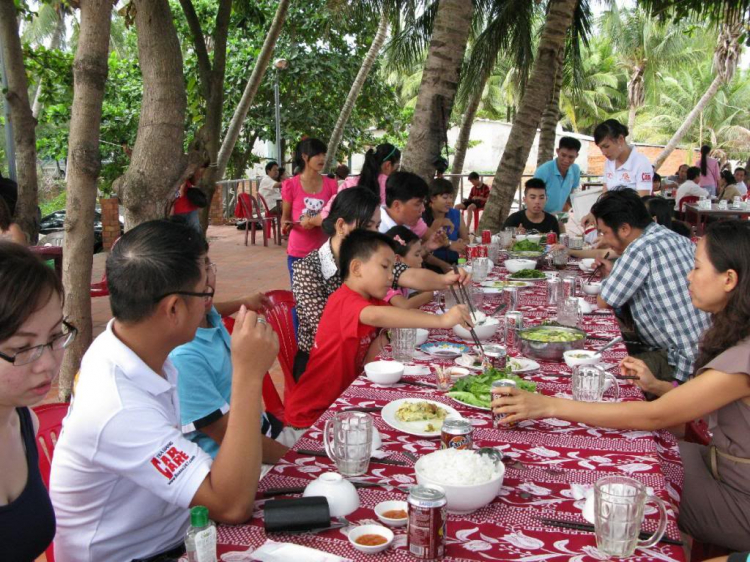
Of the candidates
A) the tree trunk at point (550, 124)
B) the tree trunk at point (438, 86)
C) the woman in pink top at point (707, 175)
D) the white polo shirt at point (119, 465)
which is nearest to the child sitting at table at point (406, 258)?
the tree trunk at point (438, 86)

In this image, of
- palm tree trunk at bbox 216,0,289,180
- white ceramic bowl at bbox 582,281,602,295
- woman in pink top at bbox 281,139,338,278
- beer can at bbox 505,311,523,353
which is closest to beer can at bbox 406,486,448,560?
beer can at bbox 505,311,523,353

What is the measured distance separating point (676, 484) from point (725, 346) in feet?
1.73

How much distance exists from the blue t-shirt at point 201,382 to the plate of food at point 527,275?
311 cm

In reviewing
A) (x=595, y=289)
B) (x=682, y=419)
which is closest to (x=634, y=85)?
(x=595, y=289)

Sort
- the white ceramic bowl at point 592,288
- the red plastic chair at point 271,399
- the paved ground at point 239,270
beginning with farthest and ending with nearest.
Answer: the paved ground at point 239,270 < the white ceramic bowl at point 592,288 < the red plastic chair at point 271,399

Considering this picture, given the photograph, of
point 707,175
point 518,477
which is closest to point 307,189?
point 518,477

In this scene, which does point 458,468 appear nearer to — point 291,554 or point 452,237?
point 291,554

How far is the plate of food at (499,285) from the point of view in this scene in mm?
4719

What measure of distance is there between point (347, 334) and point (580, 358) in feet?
3.46

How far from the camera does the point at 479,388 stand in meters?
2.62

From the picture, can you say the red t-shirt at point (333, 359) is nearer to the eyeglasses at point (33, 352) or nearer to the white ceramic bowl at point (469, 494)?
the white ceramic bowl at point (469, 494)

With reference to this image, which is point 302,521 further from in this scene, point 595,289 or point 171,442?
point 595,289

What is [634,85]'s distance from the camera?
37438 millimetres

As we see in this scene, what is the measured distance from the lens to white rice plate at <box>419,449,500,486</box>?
1.77 m
